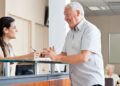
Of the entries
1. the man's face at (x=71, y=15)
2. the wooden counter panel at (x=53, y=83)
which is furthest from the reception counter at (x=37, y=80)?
the man's face at (x=71, y=15)

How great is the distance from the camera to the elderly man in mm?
2713

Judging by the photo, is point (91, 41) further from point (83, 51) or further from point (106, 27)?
point (106, 27)

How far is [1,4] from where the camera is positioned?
24.1 feet

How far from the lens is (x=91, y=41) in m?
2.71

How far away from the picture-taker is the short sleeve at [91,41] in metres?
2.70

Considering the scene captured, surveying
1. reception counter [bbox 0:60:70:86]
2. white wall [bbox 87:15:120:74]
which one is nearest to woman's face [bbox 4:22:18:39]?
reception counter [bbox 0:60:70:86]

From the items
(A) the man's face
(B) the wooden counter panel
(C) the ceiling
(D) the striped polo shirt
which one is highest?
(C) the ceiling

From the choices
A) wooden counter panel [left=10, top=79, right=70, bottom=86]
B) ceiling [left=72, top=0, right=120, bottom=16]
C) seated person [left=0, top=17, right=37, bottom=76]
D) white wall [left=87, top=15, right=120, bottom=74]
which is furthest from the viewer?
white wall [left=87, top=15, right=120, bottom=74]

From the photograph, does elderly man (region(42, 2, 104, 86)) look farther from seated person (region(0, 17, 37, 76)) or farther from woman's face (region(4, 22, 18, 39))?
woman's face (region(4, 22, 18, 39))

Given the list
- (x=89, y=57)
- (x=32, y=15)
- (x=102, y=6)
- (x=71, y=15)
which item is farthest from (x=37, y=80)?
(x=102, y=6)

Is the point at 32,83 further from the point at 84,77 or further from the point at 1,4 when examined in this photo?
the point at 1,4

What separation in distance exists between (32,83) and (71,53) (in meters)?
0.42

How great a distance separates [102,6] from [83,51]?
8722 millimetres

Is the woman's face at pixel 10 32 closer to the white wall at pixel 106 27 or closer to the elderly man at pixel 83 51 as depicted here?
the elderly man at pixel 83 51
